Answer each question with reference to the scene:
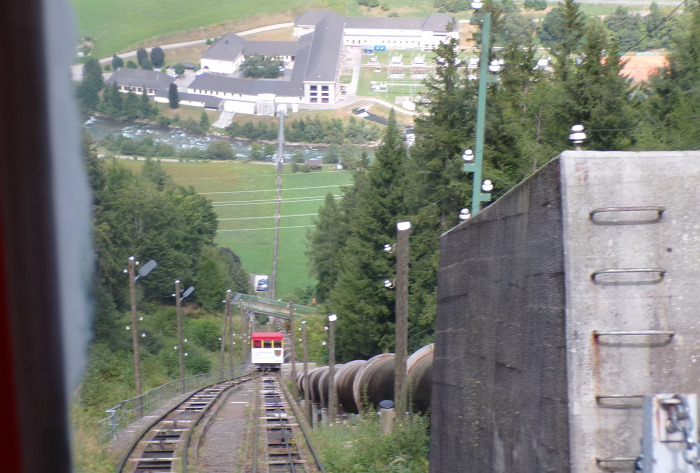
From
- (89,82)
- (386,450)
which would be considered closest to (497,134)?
(386,450)

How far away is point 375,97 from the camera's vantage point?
34.0 m

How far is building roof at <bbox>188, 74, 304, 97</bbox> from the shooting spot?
76.3 feet

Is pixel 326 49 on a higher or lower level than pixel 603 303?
higher

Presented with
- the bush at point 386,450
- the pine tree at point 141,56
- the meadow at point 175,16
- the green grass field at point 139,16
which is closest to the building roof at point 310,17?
the meadow at point 175,16

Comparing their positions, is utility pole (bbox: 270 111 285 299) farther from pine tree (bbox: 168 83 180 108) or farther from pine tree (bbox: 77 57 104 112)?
pine tree (bbox: 77 57 104 112)

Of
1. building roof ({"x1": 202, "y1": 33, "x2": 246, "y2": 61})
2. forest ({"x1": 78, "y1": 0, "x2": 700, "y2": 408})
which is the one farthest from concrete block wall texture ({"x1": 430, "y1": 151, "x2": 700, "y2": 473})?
building roof ({"x1": 202, "y1": 33, "x2": 246, "y2": 61})

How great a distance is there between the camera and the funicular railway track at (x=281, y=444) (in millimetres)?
13070

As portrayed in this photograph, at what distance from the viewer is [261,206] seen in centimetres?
3519

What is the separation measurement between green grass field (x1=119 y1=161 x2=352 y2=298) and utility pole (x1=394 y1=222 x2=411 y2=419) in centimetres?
1316

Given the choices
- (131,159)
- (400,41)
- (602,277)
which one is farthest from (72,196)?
(400,41)

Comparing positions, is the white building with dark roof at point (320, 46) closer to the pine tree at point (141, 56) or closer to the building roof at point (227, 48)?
the building roof at point (227, 48)

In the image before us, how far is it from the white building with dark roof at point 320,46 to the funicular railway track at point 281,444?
13100 mm

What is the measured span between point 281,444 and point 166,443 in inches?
106

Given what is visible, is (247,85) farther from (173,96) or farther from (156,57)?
(156,57)
